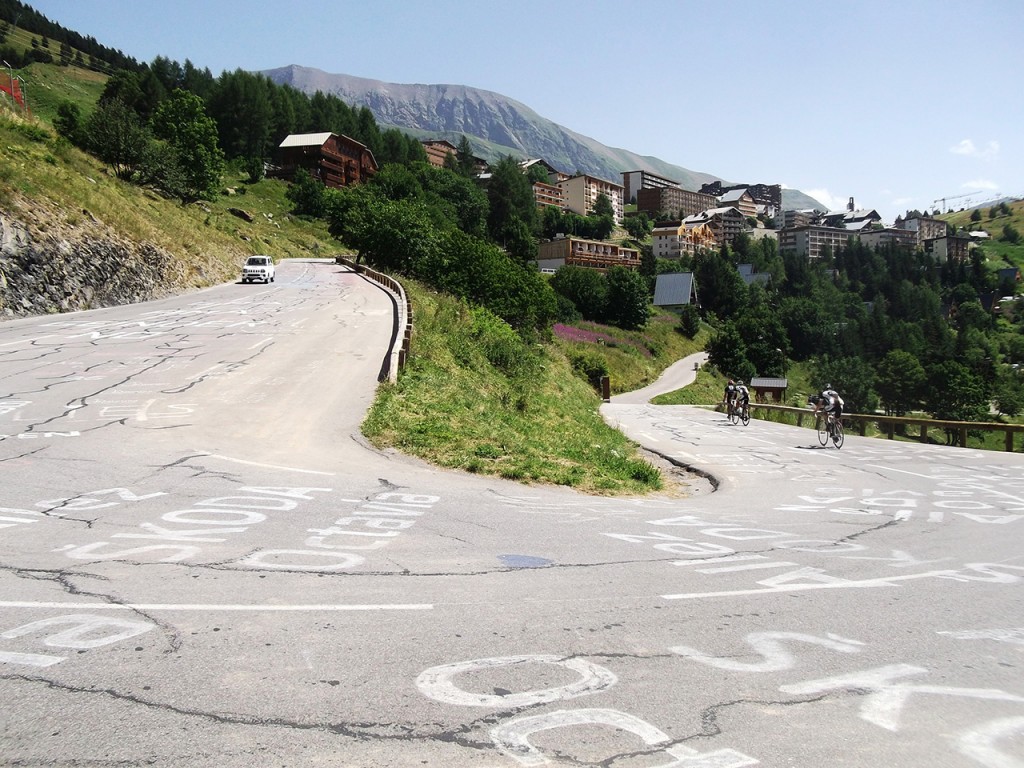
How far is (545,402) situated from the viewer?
77.3 ft

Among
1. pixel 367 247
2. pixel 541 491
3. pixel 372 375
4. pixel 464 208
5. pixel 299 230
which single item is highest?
pixel 464 208

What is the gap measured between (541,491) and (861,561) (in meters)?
4.78

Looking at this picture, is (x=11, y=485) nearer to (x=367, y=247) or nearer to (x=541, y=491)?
(x=541, y=491)

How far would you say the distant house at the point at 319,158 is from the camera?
116 metres

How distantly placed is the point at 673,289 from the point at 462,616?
449ft

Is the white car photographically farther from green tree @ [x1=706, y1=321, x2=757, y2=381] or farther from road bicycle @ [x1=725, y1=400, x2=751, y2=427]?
green tree @ [x1=706, y1=321, x2=757, y2=381]

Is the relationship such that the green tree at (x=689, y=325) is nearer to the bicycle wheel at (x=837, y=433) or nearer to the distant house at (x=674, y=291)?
the distant house at (x=674, y=291)

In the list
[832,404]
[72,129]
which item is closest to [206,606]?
[832,404]

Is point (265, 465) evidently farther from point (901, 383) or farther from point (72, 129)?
point (901, 383)

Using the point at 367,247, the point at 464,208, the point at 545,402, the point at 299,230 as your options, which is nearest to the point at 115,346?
the point at 545,402

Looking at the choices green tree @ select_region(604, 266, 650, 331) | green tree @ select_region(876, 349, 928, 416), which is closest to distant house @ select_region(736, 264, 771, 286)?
green tree @ select_region(876, 349, 928, 416)

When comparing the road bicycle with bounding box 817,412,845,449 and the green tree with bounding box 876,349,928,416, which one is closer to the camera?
the road bicycle with bounding box 817,412,845,449

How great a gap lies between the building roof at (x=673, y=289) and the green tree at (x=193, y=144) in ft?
279

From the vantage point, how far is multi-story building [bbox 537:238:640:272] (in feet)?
504
